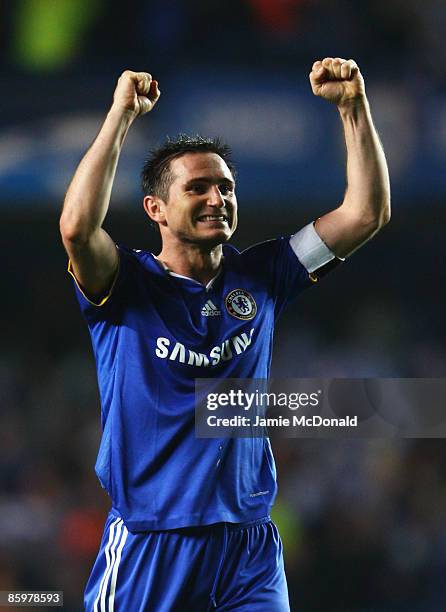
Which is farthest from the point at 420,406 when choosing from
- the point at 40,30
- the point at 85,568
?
the point at 40,30

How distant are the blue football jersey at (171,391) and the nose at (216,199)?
0.76 feet

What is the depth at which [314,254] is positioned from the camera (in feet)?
8.55

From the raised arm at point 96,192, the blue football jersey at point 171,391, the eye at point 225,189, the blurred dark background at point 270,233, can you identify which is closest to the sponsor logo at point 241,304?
the blue football jersey at point 171,391

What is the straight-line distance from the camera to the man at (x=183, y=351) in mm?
2312

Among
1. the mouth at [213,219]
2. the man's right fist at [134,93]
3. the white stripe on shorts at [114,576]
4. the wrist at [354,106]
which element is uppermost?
the wrist at [354,106]

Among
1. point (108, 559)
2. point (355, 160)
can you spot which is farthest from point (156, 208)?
point (108, 559)

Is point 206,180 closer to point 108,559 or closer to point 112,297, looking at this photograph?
point 112,297

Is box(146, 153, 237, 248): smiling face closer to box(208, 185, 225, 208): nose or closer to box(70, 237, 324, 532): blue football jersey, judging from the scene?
box(208, 185, 225, 208): nose

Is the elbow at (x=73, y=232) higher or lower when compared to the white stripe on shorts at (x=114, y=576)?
higher

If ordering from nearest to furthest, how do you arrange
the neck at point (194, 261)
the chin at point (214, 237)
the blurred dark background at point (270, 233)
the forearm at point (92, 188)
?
the forearm at point (92, 188) → the chin at point (214, 237) → the neck at point (194, 261) → the blurred dark background at point (270, 233)

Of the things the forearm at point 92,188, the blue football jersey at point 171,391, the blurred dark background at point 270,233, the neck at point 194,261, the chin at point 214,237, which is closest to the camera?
the forearm at point 92,188

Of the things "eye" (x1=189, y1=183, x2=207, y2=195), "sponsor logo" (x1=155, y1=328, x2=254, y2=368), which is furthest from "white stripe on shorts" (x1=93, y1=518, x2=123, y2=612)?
"eye" (x1=189, y1=183, x2=207, y2=195)

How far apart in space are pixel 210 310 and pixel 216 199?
32 centimetres

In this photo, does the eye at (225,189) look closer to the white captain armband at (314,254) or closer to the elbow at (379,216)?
the white captain armband at (314,254)
